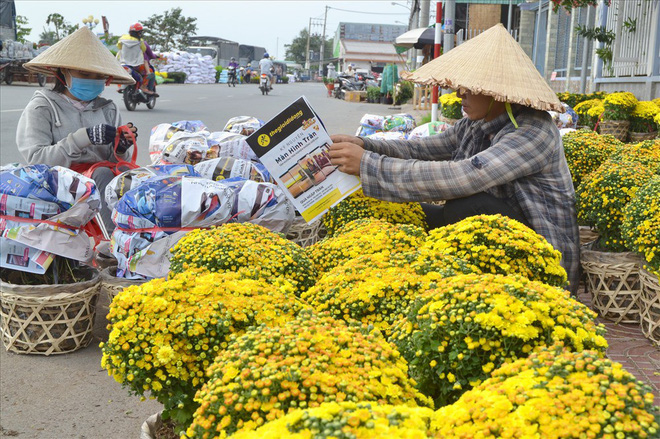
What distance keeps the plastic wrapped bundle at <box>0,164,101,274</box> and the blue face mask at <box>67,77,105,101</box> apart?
1120 mm

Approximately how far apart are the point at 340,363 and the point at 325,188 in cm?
169

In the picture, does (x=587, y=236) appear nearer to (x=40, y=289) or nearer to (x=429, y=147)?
(x=429, y=147)

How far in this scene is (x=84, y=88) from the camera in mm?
4578

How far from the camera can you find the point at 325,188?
3.23m

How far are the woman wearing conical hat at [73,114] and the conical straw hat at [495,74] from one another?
7.04 ft

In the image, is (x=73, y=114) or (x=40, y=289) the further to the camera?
(x=73, y=114)

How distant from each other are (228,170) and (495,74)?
1904 mm

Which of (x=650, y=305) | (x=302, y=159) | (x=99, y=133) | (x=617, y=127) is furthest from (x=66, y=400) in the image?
(x=617, y=127)

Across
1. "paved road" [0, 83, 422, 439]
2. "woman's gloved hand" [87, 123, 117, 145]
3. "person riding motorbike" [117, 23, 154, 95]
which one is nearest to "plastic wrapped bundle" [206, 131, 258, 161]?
"woman's gloved hand" [87, 123, 117, 145]

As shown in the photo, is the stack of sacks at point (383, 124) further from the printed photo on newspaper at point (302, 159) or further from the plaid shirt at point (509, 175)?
the printed photo on newspaper at point (302, 159)

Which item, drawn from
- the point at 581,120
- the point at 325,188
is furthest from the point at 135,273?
the point at 581,120

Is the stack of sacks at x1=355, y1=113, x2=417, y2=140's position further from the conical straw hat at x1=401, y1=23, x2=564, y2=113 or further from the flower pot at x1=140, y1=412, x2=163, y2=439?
the flower pot at x1=140, y1=412, x2=163, y2=439

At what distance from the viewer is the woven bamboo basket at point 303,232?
4410 mm

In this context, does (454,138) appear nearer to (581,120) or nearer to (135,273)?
(135,273)
